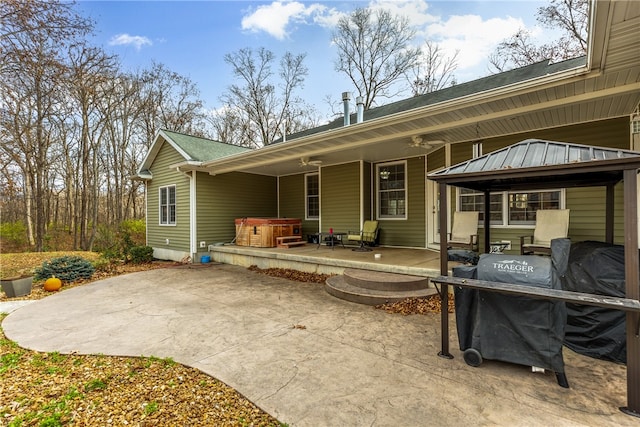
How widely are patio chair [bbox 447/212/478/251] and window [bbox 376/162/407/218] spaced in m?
1.77

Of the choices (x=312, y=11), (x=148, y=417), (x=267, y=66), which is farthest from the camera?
(x=267, y=66)

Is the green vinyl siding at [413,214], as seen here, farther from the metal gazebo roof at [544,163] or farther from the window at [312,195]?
the metal gazebo roof at [544,163]

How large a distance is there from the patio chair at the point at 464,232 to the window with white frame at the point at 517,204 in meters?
0.45

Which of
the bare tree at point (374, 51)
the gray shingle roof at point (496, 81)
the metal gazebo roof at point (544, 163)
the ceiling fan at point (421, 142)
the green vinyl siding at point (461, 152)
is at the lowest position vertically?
the metal gazebo roof at point (544, 163)

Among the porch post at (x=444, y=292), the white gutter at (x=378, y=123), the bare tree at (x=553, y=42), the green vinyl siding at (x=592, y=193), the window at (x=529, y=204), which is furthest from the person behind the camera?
the bare tree at (x=553, y=42)

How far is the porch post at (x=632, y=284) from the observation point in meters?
2.02

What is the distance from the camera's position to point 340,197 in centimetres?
854

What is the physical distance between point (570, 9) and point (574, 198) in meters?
10.3

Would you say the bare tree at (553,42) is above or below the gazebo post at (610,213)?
above

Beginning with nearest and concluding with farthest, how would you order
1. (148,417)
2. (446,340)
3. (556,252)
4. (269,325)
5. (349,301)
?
(148,417) → (556,252) → (446,340) → (269,325) → (349,301)

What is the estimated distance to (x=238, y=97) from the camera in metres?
19.7

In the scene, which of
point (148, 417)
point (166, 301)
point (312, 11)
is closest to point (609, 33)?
point (148, 417)

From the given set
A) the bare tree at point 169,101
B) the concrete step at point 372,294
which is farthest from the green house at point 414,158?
the bare tree at point 169,101

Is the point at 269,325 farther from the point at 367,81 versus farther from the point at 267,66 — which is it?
the point at 267,66
